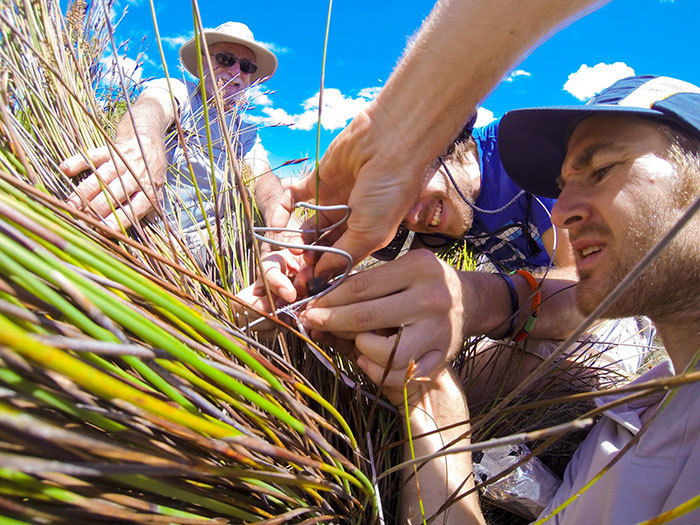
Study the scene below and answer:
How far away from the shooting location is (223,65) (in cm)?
241

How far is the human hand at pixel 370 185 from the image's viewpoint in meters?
0.68

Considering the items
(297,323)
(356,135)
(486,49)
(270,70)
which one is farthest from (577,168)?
(270,70)

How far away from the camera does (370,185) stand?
681mm

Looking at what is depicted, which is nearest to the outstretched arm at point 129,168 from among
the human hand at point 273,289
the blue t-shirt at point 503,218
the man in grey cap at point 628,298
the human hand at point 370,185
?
the human hand at point 273,289

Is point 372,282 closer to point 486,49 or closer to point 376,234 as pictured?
point 376,234

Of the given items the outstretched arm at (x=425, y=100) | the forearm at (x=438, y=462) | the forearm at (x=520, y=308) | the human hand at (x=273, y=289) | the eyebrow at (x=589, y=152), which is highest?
the outstretched arm at (x=425, y=100)

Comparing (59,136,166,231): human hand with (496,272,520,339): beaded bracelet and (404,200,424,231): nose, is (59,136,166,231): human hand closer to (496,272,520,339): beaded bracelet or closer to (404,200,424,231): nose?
(496,272,520,339): beaded bracelet

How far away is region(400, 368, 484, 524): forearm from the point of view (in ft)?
1.90

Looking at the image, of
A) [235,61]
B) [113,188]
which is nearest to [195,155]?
[113,188]

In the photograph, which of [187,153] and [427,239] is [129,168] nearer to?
[187,153]

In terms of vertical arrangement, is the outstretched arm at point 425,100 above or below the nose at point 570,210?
above

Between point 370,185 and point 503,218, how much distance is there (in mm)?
1081

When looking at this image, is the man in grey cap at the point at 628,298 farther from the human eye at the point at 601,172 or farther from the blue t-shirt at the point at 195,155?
the blue t-shirt at the point at 195,155

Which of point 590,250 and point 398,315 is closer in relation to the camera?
point 398,315
